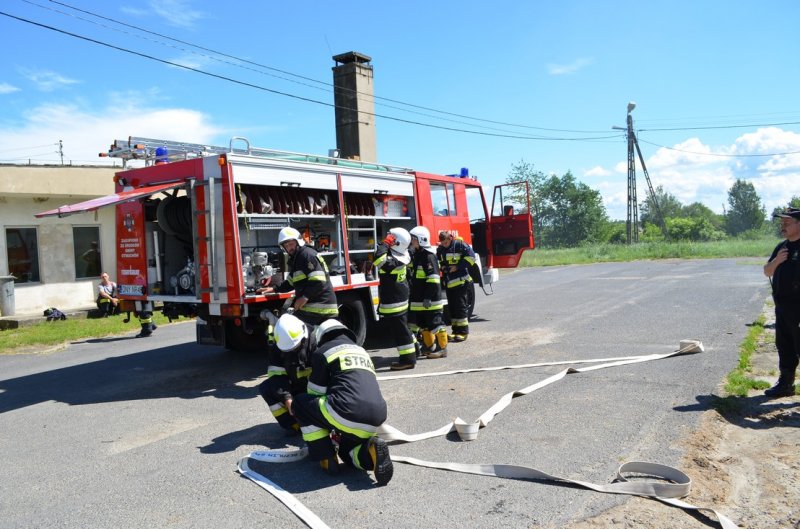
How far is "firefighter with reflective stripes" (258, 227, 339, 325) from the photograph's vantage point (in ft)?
21.0

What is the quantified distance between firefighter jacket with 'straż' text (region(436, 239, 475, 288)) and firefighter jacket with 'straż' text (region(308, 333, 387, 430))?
4.71 metres

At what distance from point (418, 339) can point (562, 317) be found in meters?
Answer: 3.68

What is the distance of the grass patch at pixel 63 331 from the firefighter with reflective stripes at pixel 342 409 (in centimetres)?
837

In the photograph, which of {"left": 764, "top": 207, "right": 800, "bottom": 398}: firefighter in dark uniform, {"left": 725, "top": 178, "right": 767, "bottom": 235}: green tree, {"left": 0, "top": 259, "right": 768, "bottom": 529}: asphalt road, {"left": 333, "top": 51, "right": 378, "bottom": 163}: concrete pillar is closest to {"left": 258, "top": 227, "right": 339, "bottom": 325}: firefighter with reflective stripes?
{"left": 0, "top": 259, "right": 768, "bottom": 529}: asphalt road

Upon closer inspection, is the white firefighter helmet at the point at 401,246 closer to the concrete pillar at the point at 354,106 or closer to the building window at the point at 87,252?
the concrete pillar at the point at 354,106

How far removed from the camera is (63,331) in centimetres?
1199

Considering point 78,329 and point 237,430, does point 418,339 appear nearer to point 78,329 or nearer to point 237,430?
point 237,430

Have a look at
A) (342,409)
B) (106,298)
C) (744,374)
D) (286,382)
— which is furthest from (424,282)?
(106,298)

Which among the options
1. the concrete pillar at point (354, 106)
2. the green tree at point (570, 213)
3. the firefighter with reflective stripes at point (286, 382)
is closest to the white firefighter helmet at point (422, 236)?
the firefighter with reflective stripes at point (286, 382)

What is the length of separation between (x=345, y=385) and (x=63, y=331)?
1000cm

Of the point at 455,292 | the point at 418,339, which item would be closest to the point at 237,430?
the point at 418,339

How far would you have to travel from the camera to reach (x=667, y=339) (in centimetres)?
Result: 854

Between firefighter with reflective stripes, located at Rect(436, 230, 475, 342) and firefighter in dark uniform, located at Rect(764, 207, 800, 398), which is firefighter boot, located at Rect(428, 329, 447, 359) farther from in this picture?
firefighter in dark uniform, located at Rect(764, 207, 800, 398)

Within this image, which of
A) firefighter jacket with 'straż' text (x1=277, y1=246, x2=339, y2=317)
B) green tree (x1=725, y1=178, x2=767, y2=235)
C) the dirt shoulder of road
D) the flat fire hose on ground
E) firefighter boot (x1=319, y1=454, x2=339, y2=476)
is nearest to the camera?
the dirt shoulder of road
